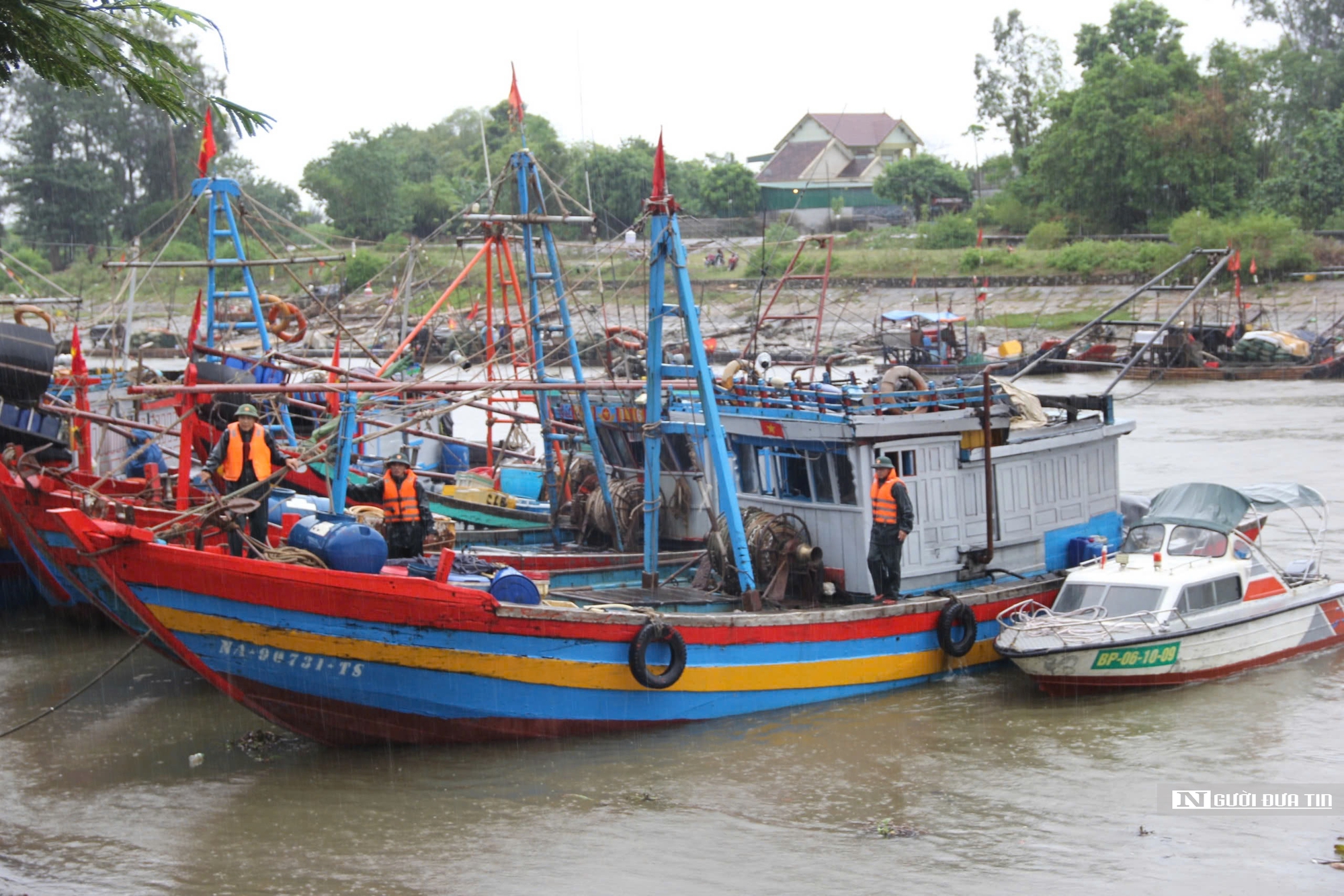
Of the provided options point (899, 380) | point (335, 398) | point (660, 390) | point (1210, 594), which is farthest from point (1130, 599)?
point (335, 398)

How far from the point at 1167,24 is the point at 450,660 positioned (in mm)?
55632

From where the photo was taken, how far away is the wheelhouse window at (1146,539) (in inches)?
502

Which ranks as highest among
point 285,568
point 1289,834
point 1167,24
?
point 1167,24

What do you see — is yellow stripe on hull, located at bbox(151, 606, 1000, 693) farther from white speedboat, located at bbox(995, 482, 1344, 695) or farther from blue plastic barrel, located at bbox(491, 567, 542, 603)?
white speedboat, located at bbox(995, 482, 1344, 695)

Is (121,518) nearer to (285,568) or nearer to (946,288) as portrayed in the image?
(285,568)

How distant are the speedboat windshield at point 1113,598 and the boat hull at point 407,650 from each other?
2.82 metres

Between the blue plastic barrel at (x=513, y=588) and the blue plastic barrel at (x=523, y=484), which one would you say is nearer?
the blue plastic barrel at (x=513, y=588)

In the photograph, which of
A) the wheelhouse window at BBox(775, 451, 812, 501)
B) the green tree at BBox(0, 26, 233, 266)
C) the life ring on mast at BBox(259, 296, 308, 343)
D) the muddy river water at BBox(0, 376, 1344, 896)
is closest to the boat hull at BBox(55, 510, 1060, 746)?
the muddy river water at BBox(0, 376, 1344, 896)

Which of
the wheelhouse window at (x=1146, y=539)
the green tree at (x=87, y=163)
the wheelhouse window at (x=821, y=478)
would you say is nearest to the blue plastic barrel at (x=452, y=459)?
the wheelhouse window at (x=821, y=478)

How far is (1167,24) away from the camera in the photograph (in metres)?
56.5

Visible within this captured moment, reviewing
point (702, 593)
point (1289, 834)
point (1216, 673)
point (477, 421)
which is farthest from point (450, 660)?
point (477, 421)

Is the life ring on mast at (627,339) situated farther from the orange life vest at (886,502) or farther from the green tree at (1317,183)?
the green tree at (1317,183)

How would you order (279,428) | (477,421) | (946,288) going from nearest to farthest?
(279,428) → (477,421) → (946,288)

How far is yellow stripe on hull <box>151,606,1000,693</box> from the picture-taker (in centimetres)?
985
